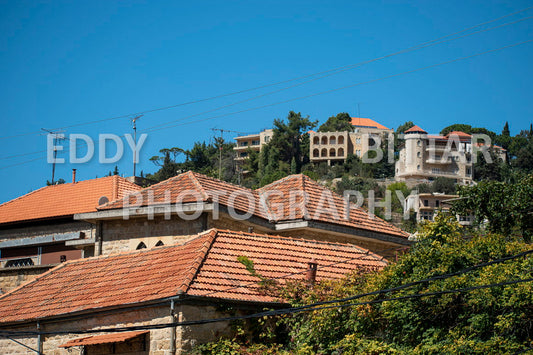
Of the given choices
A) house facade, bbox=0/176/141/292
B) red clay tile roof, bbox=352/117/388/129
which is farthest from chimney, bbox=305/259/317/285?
red clay tile roof, bbox=352/117/388/129

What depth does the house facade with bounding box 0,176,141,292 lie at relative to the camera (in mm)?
29016

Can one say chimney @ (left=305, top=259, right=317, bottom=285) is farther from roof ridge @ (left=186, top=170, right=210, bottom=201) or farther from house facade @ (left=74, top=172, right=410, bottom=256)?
roof ridge @ (left=186, top=170, right=210, bottom=201)

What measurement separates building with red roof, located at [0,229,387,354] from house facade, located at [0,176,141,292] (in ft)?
27.4

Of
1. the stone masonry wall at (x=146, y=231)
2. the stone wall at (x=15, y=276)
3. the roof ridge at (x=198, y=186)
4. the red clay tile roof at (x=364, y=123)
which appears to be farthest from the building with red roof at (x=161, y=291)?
the red clay tile roof at (x=364, y=123)

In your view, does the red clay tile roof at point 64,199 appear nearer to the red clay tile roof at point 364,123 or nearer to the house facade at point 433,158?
the house facade at point 433,158

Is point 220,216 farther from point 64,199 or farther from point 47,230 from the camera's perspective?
point 64,199

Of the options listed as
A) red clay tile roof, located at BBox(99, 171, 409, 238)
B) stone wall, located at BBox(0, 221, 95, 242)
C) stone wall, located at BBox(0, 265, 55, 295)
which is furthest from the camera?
stone wall, located at BBox(0, 221, 95, 242)

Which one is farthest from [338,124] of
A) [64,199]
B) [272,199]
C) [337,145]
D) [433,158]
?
[272,199]

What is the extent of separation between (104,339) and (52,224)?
15676 millimetres

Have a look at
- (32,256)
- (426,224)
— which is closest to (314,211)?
(426,224)

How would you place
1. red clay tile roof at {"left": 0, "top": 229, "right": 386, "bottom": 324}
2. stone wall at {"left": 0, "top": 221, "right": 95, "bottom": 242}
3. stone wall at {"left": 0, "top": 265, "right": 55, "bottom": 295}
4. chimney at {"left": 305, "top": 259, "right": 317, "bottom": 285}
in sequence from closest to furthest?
red clay tile roof at {"left": 0, "top": 229, "right": 386, "bottom": 324}
chimney at {"left": 305, "top": 259, "right": 317, "bottom": 285}
stone wall at {"left": 0, "top": 265, "right": 55, "bottom": 295}
stone wall at {"left": 0, "top": 221, "right": 95, "bottom": 242}

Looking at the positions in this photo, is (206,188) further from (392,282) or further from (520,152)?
(520,152)

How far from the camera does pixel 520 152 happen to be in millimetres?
131750

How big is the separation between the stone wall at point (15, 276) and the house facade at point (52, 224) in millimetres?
2585
